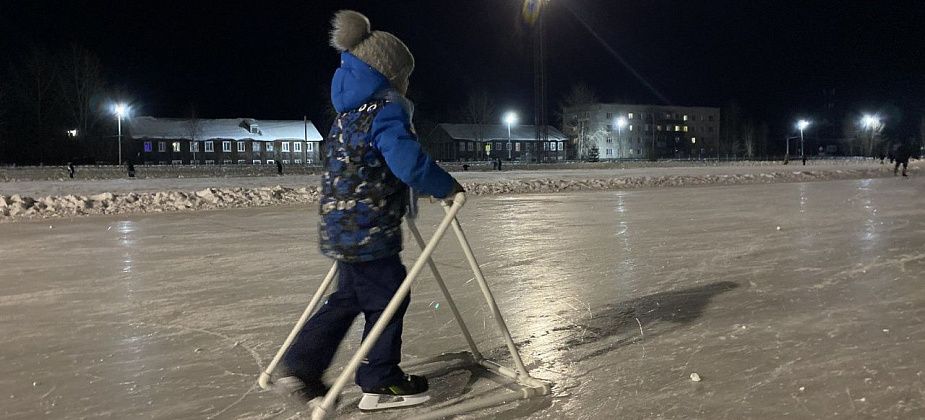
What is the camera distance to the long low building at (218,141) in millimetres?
77812

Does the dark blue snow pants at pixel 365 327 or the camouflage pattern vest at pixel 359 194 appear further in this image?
the dark blue snow pants at pixel 365 327

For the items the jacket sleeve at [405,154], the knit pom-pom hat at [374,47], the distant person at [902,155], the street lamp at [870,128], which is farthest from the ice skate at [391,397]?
the street lamp at [870,128]

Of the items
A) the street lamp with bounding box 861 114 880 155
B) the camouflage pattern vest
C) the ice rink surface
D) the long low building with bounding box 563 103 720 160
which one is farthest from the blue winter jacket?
the street lamp with bounding box 861 114 880 155

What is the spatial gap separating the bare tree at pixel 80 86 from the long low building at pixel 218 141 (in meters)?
7.35

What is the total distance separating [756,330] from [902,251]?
472 centimetres

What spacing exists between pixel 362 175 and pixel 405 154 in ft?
0.99

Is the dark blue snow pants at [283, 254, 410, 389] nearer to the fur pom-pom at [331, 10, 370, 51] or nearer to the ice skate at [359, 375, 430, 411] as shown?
the ice skate at [359, 375, 430, 411]

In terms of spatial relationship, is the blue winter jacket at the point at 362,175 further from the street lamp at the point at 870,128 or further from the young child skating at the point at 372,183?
the street lamp at the point at 870,128

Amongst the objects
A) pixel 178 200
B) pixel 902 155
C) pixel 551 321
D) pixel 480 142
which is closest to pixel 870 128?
pixel 480 142

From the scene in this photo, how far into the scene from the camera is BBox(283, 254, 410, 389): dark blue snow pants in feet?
10.7

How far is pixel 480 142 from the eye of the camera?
98.2 meters

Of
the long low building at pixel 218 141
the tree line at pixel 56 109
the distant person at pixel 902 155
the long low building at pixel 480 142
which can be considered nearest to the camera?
the distant person at pixel 902 155

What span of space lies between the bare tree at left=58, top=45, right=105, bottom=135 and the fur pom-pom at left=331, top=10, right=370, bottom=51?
72113mm

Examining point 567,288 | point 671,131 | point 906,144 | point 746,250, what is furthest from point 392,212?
point 671,131
